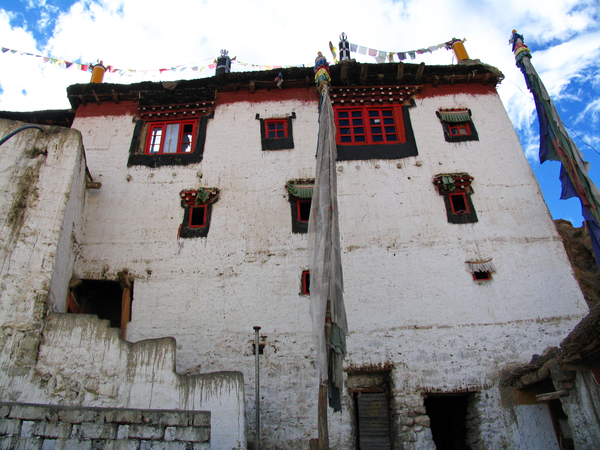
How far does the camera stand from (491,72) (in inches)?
552

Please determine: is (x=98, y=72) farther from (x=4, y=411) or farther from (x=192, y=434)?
(x=192, y=434)

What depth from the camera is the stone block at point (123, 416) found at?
7.24 meters

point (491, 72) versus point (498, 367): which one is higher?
point (491, 72)

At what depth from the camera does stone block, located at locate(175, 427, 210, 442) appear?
7.29 meters

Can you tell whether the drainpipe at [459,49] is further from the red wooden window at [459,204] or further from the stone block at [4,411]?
the stone block at [4,411]

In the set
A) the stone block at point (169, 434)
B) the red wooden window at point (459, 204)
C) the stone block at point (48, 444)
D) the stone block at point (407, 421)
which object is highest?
the red wooden window at point (459, 204)

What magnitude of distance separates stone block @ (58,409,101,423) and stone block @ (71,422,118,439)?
75mm

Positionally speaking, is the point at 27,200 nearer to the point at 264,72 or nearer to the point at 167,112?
the point at 167,112

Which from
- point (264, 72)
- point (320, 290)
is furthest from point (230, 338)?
point (264, 72)

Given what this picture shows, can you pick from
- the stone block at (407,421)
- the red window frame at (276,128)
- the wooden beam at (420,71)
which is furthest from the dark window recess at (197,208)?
the wooden beam at (420,71)

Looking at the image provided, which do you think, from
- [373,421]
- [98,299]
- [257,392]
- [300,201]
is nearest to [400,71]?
[300,201]

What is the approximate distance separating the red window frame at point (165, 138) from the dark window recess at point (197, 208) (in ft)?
5.63

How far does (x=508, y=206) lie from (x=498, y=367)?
4331 millimetres

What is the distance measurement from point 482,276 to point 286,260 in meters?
4.91
